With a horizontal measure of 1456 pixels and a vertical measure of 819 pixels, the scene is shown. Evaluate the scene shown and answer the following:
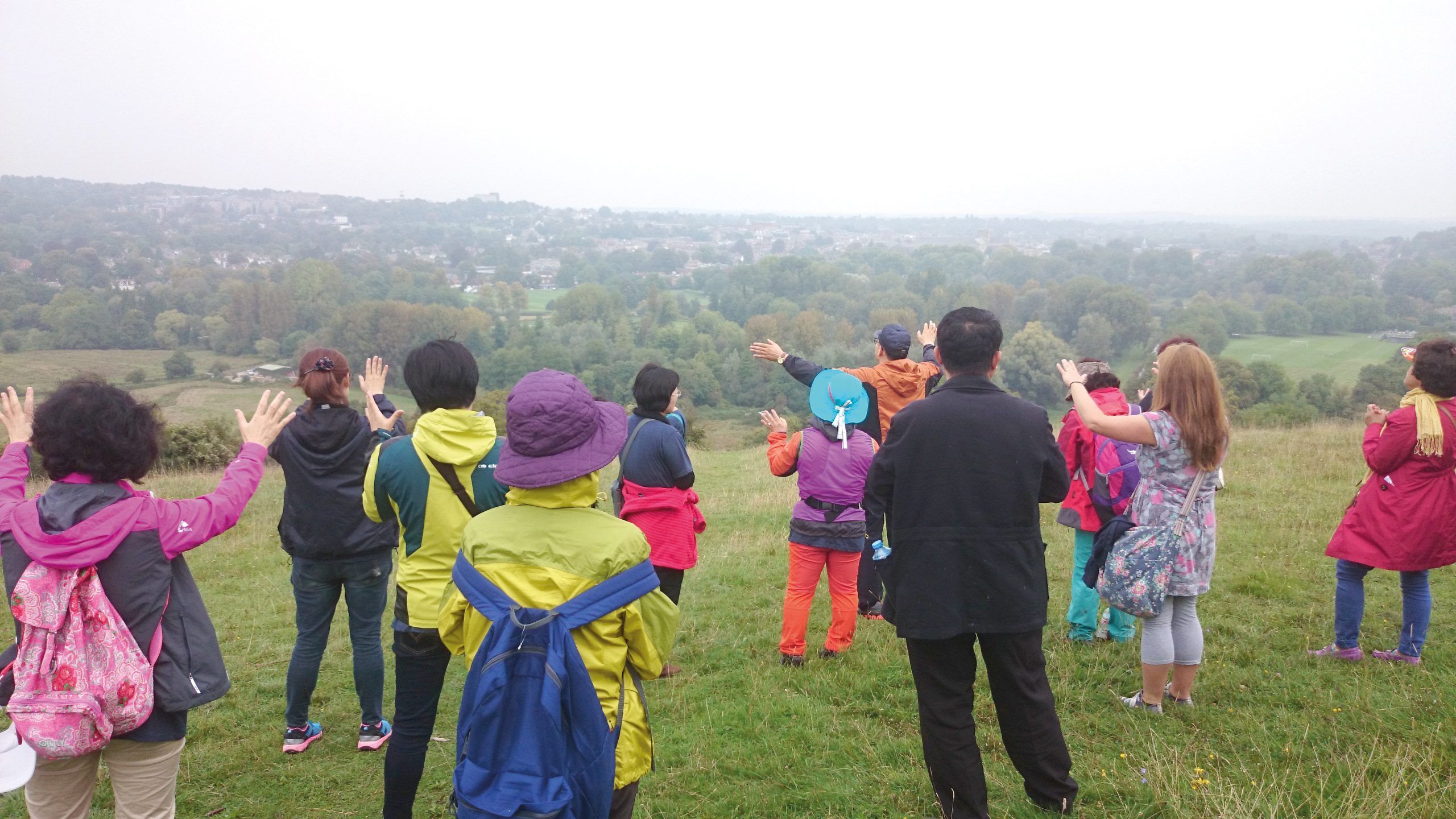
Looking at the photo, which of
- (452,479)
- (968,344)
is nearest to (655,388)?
(452,479)

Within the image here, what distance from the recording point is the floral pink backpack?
257 cm

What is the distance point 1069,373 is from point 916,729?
6.49 feet

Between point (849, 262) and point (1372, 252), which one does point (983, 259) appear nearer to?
point (849, 262)

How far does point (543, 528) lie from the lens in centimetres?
246

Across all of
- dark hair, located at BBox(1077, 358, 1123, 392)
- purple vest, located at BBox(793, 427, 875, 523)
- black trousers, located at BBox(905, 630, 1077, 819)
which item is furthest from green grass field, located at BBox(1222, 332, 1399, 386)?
black trousers, located at BBox(905, 630, 1077, 819)

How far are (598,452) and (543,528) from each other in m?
0.28

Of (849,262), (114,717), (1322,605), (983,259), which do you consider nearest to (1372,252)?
(983,259)

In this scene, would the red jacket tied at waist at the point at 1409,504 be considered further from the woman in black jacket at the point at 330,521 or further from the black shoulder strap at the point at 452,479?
the woman in black jacket at the point at 330,521

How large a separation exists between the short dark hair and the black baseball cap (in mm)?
2324

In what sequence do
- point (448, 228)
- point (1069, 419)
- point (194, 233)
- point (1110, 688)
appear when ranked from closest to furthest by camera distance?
point (1110, 688) < point (1069, 419) < point (194, 233) < point (448, 228)

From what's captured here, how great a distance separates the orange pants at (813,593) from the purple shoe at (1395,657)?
3.03 meters

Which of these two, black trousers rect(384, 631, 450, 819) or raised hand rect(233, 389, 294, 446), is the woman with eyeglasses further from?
raised hand rect(233, 389, 294, 446)

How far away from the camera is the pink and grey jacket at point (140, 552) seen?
2.60 m

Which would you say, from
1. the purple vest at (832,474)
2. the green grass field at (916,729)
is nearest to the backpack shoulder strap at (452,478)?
the green grass field at (916,729)
